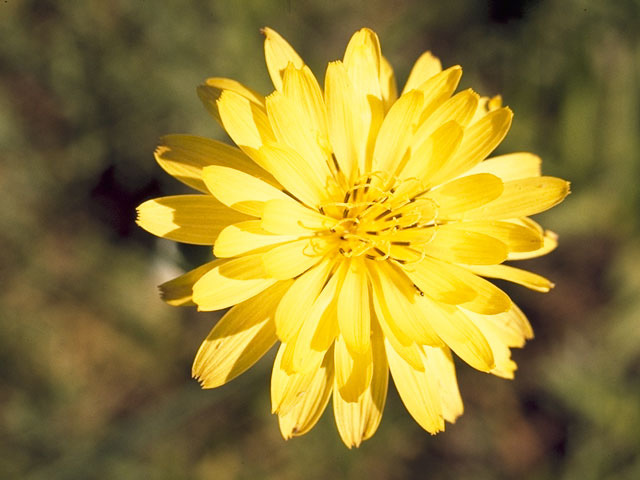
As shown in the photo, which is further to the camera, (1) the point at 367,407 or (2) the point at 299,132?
(1) the point at 367,407

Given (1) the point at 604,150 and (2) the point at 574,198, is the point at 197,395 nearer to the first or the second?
(2) the point at 574,198

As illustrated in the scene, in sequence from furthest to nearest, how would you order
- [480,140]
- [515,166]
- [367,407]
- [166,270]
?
[166,270] → [515,166] → [367,407] → [480,140]

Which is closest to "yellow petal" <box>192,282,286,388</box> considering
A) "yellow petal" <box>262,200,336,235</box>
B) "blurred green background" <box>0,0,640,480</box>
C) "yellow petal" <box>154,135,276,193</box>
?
"yellow petal" <box>262,200,336,235</box>

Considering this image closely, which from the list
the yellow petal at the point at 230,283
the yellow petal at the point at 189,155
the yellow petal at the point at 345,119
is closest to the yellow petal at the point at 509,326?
the yellow petal at the point at 345,119

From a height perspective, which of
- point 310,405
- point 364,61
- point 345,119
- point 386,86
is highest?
point 364,61

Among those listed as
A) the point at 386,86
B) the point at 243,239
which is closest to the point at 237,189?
the point at 243,239

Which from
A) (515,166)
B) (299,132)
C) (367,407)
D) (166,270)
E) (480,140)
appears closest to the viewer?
(299,132)

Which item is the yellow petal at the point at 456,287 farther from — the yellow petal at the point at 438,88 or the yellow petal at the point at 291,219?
the yellow petal at the point at 438,88

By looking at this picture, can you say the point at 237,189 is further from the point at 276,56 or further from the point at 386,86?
the point at 386,86

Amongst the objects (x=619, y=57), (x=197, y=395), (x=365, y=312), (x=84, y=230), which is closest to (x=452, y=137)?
(x=365, y=312)
